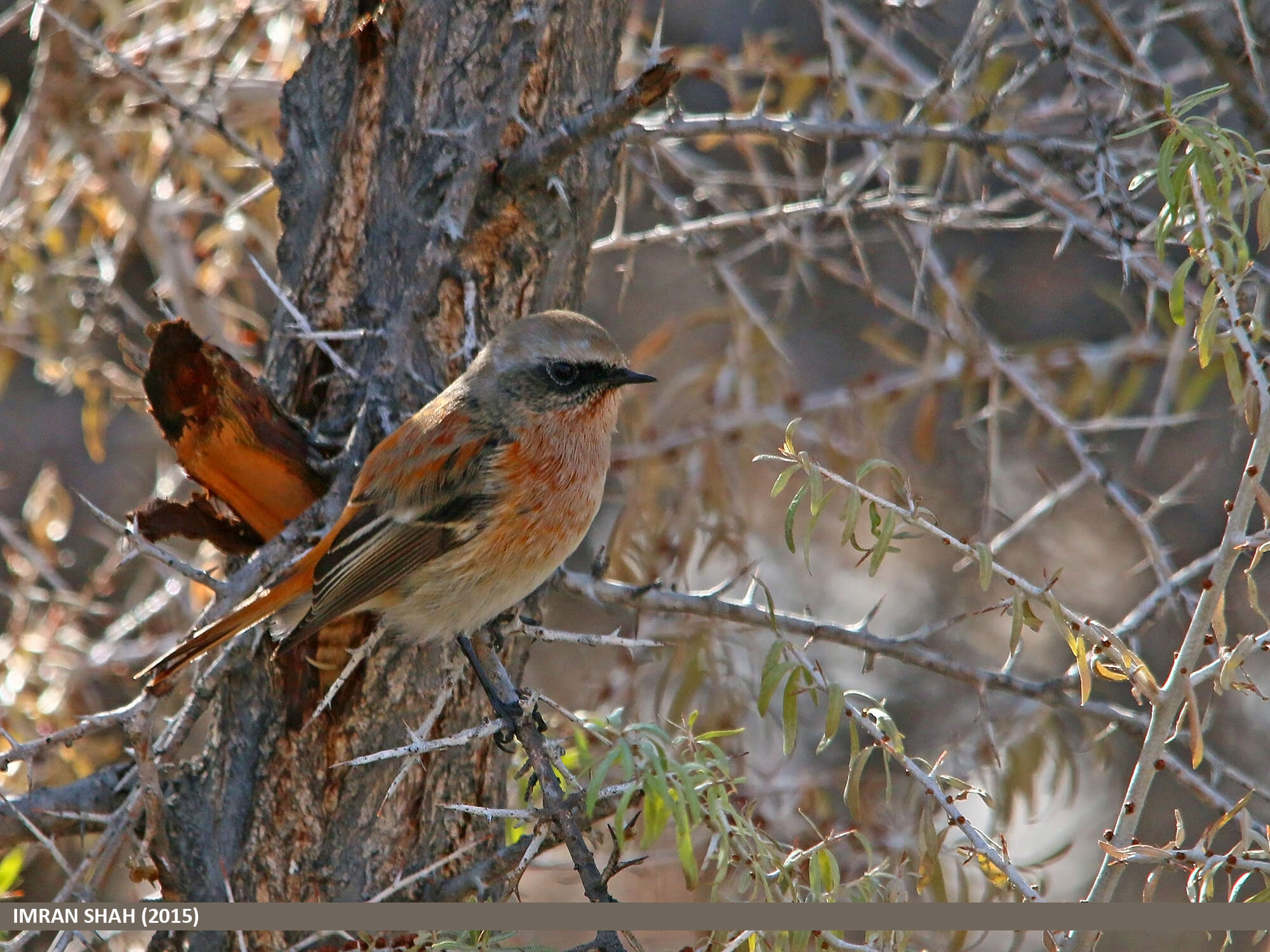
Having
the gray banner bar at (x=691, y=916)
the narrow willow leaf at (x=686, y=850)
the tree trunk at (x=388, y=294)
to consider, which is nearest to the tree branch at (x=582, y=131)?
the tree trunk at (x=388, y=294)

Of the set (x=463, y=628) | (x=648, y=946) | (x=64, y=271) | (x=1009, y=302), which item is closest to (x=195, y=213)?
(x=64, y=271)

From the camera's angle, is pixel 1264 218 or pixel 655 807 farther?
pixel 1264 218

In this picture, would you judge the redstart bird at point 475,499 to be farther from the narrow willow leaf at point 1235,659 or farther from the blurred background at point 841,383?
the narrow willow leaf at point 1235,659

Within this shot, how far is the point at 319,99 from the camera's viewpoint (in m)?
3.57

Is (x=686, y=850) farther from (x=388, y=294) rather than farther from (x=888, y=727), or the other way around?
(x=388, y=294)

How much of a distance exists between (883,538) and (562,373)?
171 cm

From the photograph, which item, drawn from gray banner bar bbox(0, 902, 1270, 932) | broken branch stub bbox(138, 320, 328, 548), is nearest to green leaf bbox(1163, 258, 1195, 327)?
gray banner bar bbox(0, 902, 1270, 932)

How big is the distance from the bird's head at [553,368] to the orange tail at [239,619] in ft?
2.49

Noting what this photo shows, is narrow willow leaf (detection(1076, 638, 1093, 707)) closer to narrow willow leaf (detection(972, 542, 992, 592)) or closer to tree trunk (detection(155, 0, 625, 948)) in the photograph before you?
narrow willow leaf (detection(972, 542, 992, 592))

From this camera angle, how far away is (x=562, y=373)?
3742 millimetres

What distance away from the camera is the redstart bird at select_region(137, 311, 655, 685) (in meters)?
3.43

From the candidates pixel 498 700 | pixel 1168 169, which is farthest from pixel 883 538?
pixel 498 700

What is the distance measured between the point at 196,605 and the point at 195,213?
2562mm

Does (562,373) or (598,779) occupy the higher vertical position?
(562,373)
